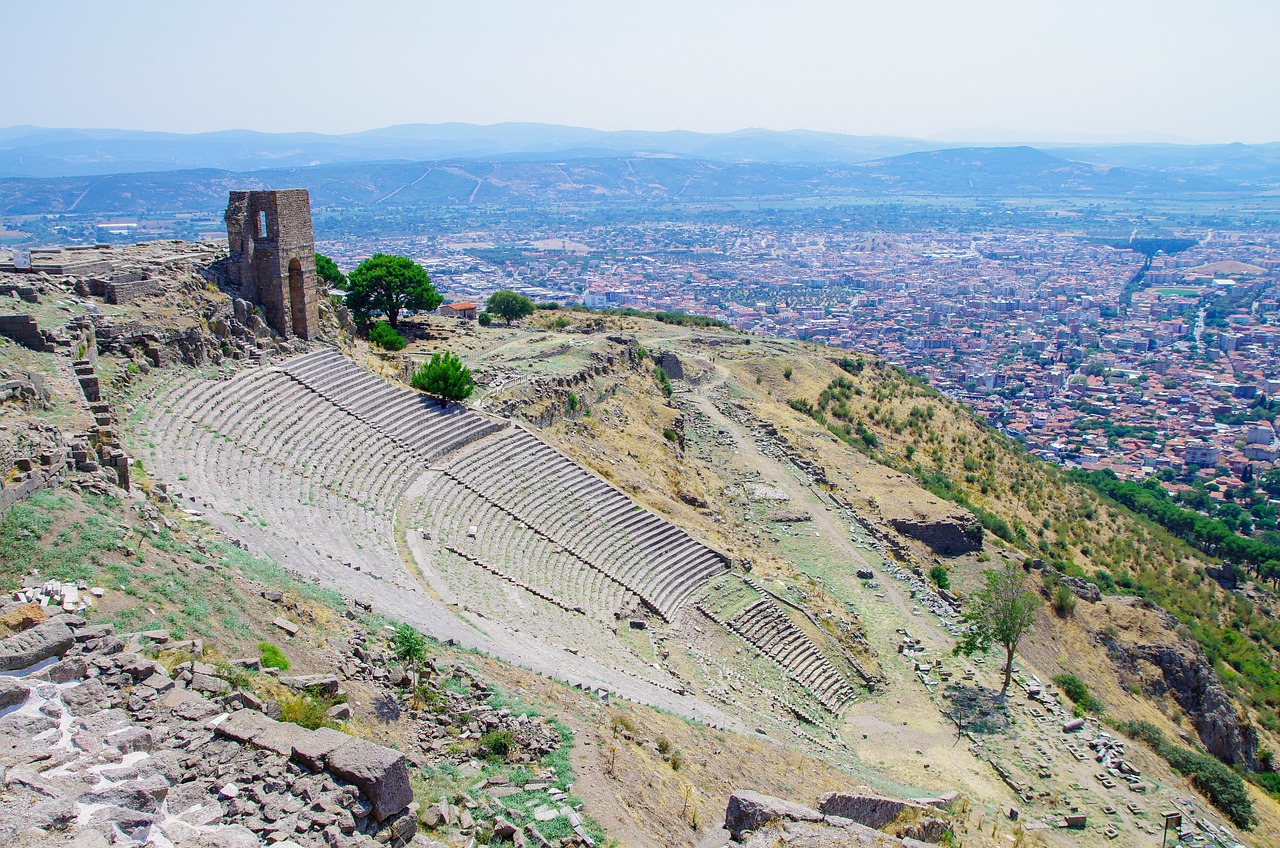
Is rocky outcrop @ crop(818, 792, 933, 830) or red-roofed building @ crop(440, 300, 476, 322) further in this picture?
red-roofed building @ crop(440, 300, 476, 322)

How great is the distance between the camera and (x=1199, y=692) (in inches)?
1102

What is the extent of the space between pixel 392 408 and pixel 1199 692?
2596 cm

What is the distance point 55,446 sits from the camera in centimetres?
1423

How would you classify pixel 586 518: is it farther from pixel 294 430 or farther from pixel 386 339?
pixel 386 339

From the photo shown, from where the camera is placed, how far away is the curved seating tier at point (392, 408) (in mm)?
24797

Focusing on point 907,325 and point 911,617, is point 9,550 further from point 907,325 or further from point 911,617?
point 907,325

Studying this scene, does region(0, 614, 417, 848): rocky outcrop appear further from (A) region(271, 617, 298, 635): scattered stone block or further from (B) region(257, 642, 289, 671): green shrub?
(A) region(271, 617, 298, 635): scattered stone block

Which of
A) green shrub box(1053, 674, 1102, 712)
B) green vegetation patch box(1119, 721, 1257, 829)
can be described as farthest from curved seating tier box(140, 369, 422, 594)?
green vegetation patch box(1119, 721, 1257, 829)

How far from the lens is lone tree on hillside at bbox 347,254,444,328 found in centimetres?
3891

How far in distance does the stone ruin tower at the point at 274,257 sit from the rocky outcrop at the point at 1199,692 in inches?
1087

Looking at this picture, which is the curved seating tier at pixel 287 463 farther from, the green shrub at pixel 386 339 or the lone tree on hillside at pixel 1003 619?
the lone tree on hillside at pixel 1003 619

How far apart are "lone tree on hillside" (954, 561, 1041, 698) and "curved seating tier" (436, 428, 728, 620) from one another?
6.99 meters

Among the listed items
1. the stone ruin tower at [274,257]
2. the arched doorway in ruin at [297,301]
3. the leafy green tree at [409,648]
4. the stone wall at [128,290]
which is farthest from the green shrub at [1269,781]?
the stone wall at [128,290]

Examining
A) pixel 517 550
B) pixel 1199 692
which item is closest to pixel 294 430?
pixel 517 550
